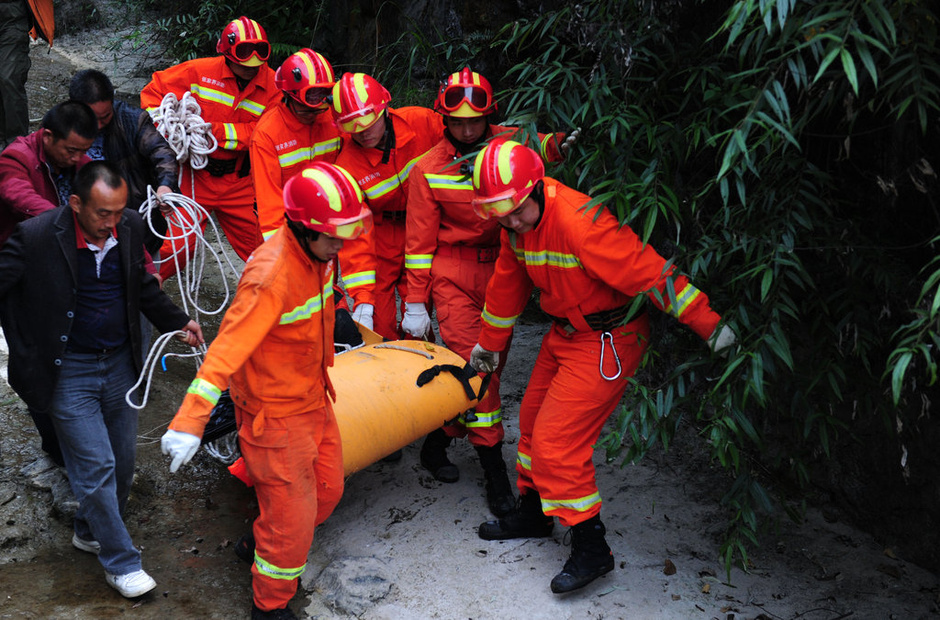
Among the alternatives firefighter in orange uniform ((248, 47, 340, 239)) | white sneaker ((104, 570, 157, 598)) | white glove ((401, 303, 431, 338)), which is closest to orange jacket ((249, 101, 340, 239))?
firefighter in orange uniform ((248, 47, 340, 239))

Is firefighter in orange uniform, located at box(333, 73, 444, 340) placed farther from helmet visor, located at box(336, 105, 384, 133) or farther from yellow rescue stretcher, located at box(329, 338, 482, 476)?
yellow rescue stretcher, located at box(329, 338, 482, 476)

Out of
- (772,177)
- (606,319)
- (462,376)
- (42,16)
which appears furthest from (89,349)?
(42,16)

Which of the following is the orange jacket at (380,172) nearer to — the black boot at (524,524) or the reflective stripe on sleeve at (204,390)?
the black boot at (524,524)

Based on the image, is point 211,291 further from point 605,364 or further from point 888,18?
point 888,18

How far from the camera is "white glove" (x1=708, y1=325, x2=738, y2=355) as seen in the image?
299 cm

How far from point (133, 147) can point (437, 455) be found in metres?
2.17

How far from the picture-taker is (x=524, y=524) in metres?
3.79

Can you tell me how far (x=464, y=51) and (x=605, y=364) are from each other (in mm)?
3065

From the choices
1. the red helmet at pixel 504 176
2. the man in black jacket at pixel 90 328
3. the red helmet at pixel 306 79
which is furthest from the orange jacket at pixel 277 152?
the red helmet at pixel 504 176

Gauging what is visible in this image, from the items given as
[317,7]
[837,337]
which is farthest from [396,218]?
[317,7]

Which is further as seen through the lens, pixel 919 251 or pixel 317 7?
pixel 317 7

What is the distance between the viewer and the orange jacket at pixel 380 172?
14.2 feet

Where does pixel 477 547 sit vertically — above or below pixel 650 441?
below

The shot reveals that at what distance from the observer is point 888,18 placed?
90.4 inches
